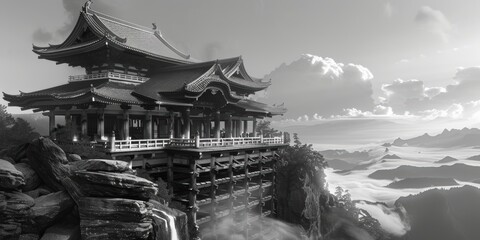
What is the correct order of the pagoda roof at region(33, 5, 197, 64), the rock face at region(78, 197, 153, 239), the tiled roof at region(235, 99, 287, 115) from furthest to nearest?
the tiled roof at region(235, 99, 287, 115) < the pagoda roof at region(33, 5, 197, 64) < the rock face at region(78, 197, 153, 239)

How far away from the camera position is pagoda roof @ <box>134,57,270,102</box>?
2289 cm

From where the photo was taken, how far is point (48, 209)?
46.4 ft

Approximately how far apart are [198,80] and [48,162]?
11.3 m

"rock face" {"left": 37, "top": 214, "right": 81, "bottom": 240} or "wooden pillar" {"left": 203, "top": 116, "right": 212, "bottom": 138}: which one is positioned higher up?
"wooden pillar" {"left": 203, "top": 116, "right": 212, "bottom": 138}

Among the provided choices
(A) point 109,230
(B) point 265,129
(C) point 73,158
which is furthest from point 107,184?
(B) point 265,129

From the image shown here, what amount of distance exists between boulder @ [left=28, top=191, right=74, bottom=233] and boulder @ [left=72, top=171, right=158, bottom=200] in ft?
3.74

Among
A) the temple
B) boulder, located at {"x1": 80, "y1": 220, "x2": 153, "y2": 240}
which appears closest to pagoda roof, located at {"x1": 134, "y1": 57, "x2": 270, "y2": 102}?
the temple

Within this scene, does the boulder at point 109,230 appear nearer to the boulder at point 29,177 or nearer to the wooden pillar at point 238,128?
the boulder at point 29,177

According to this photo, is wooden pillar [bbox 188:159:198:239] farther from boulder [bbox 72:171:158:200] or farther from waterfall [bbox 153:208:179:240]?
boulder [bbox 72:171:158:200]

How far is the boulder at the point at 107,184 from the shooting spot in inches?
561

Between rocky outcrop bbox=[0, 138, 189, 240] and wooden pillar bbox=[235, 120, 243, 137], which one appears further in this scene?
wooden pillar bbox=[235, 120, 243, 137]

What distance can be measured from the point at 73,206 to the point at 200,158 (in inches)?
361

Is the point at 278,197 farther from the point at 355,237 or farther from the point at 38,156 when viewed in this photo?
the point at 38,156

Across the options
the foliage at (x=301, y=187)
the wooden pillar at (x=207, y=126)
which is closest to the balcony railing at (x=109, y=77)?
the wooden pillar at (x=207, y=126)
